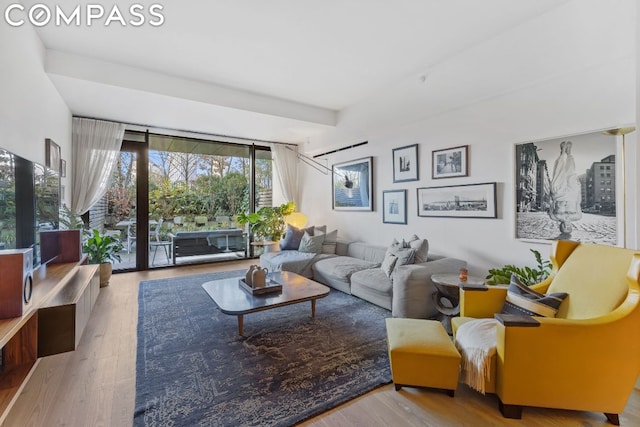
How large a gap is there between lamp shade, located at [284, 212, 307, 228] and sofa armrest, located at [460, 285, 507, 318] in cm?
434

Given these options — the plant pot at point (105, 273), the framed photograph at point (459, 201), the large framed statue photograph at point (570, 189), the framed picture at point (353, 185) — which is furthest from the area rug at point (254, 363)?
the framed picture at point (353, 185)

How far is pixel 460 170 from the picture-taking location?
11.7 feet

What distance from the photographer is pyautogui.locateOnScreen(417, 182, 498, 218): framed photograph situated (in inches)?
129

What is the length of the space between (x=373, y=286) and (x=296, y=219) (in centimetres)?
325

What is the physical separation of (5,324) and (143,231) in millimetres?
4119

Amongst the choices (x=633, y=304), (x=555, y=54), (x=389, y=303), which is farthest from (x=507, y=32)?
(x=389, y=303)

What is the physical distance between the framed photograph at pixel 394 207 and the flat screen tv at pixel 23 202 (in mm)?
4074

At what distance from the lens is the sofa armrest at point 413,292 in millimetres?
2953

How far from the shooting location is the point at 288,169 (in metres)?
6.68

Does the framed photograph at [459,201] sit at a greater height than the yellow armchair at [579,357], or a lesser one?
greater

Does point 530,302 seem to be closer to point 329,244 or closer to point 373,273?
point 373,273

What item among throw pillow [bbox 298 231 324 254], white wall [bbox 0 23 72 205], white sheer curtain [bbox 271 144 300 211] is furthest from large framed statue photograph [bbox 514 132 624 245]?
white sheer curtain [bbox 271 144 300 211]

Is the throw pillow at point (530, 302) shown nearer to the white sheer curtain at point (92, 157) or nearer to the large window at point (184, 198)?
the large window at point (184, 198)

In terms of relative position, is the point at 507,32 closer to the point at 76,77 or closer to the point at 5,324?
the point at 5,324
